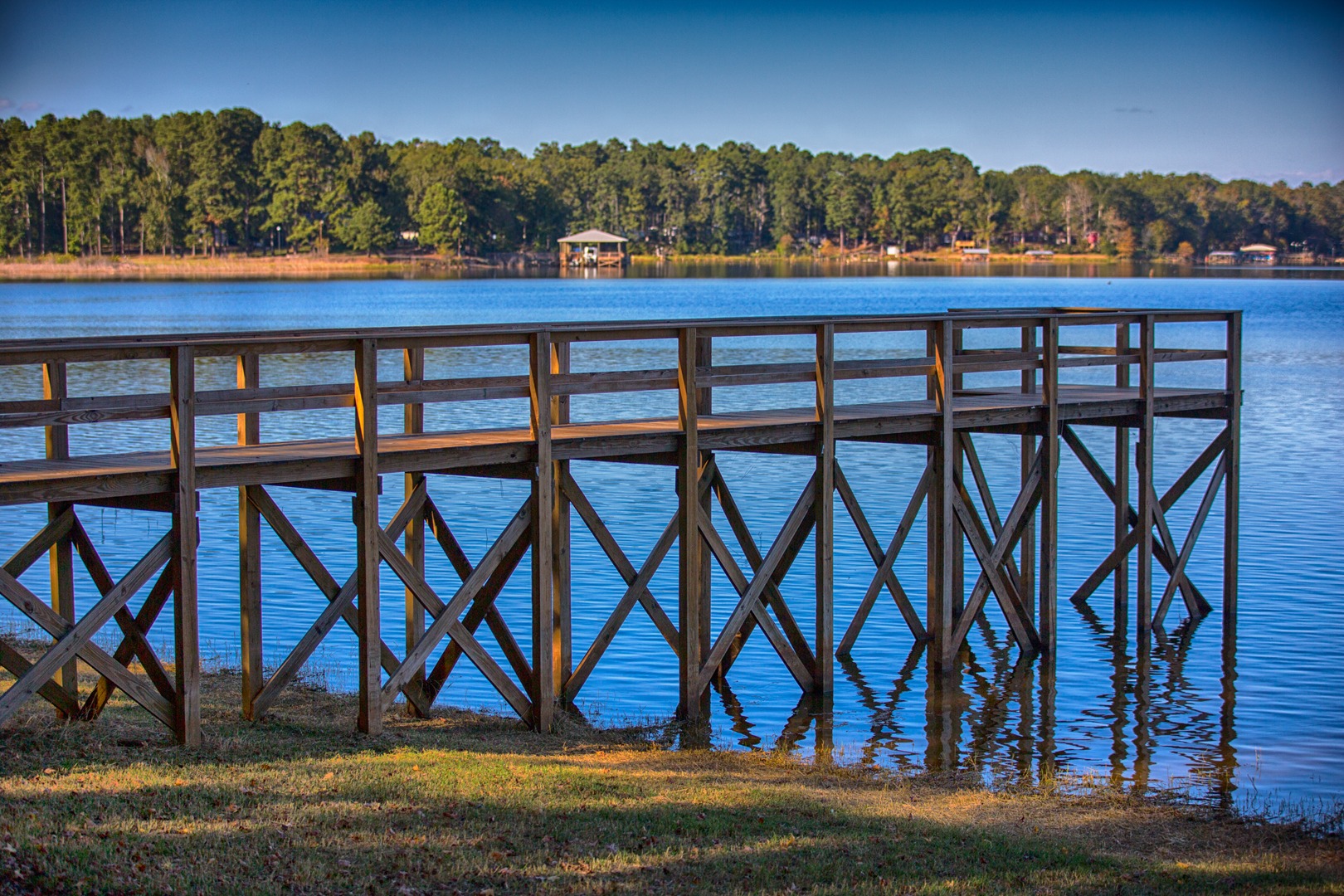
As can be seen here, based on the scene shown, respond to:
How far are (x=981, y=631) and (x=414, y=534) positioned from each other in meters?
7.95

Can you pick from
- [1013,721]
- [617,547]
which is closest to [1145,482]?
[1013,721]

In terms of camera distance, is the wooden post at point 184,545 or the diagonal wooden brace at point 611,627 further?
the diagonal wooden brace at point 611,627

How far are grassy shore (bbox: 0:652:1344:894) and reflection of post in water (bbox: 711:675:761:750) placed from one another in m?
1.46

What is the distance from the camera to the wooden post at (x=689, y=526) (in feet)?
43.4

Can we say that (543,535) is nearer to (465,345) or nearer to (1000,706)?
(465,345)

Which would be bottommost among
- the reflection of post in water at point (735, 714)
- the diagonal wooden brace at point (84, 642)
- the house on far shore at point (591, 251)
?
the reflection of post in water at point (735, 714)

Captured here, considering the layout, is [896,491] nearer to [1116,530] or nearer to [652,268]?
[1116,530]

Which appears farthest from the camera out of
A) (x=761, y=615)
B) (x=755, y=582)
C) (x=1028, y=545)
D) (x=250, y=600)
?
(x=1028, y=545)

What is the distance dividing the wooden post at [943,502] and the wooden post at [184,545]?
7.63 metres

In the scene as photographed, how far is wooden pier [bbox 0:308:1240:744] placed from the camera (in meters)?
10.5

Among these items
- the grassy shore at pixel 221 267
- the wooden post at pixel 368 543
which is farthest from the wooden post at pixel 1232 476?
the grassy shore at pixel 221 267

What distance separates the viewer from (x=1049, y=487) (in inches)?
650

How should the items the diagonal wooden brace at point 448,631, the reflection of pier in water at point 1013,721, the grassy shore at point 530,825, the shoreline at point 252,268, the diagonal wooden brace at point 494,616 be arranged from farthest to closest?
the shoreline at point 252,268 → the reflection of pier in water at point 1013,721 → the diagonal wooden brace at point 494,616 → the diagonal wooden brace at point 448,631 → the grassy shore at point 530,825

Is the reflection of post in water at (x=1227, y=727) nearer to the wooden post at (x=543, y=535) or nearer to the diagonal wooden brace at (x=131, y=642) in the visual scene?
the wooden post at (x=543, y=535)
